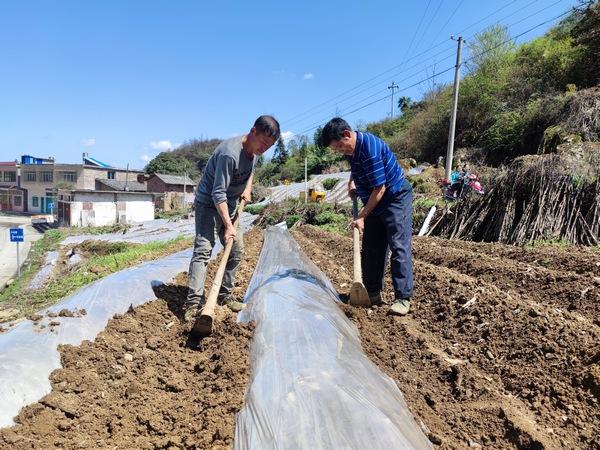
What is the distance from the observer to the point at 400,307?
3.44m

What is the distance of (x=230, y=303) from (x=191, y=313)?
33cm

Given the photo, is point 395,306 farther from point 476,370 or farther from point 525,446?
point 525,446

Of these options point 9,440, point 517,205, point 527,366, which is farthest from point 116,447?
point 517,205

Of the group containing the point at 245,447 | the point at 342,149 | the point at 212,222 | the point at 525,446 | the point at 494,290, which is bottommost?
the point at 525,446

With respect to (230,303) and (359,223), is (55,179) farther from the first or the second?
(359,223)

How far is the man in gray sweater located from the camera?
3145 mm

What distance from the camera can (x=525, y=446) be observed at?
180 centimetres

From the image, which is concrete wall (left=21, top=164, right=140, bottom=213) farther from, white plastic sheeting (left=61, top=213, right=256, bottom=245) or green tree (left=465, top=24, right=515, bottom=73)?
green tree (left=465, top=24, right=515, bottom=73)

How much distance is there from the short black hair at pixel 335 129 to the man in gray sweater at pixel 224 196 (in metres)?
0.41

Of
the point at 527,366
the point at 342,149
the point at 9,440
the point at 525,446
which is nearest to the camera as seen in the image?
the point at 9,440

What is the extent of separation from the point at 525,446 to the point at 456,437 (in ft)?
0.91

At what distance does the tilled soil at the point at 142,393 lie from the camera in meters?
1.73

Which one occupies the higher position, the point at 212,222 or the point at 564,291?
the point at 212,222

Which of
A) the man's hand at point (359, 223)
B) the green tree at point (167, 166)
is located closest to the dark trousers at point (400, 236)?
the man's hand at point (359, 223)
